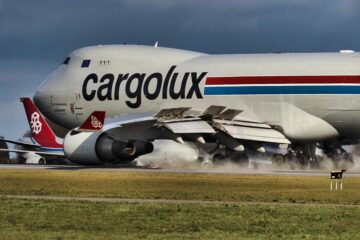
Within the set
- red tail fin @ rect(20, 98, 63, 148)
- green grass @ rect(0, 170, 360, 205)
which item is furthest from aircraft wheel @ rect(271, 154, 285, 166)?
red tail fin @ rect(20, 98, 63, 148)

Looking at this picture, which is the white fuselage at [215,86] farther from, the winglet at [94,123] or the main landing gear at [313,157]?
the winglet at [94,123]

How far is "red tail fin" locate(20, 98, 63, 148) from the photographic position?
217ft

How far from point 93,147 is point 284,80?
1098cm

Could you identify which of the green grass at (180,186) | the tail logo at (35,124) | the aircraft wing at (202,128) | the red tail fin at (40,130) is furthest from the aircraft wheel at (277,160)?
the tail logo at (35,124)

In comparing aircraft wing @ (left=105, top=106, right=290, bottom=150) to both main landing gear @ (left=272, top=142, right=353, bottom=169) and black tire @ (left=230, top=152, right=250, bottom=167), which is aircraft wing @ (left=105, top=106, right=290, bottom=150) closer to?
black tire @ (left=230, top=152, right=250, bottom=167)

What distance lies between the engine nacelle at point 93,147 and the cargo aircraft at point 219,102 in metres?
0.05

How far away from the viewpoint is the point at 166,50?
58.6 meters

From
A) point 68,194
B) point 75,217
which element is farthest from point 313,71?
point 75,217

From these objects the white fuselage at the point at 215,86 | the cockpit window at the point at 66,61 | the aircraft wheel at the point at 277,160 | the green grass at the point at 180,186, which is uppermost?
the cockpit window at the point at 66,61

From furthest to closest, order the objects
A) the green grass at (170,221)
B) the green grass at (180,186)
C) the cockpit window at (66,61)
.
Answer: the cockpit window at (66,61) < the green grass at (180,186) < the green grass at (170,221)

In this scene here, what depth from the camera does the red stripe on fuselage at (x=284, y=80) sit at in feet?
165

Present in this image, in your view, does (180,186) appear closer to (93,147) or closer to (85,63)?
(93,147)

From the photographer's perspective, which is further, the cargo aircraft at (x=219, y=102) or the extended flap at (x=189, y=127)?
the extended flap at (x=189, y=127)

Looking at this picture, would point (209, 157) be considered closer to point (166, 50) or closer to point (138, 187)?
point (166, 50)
